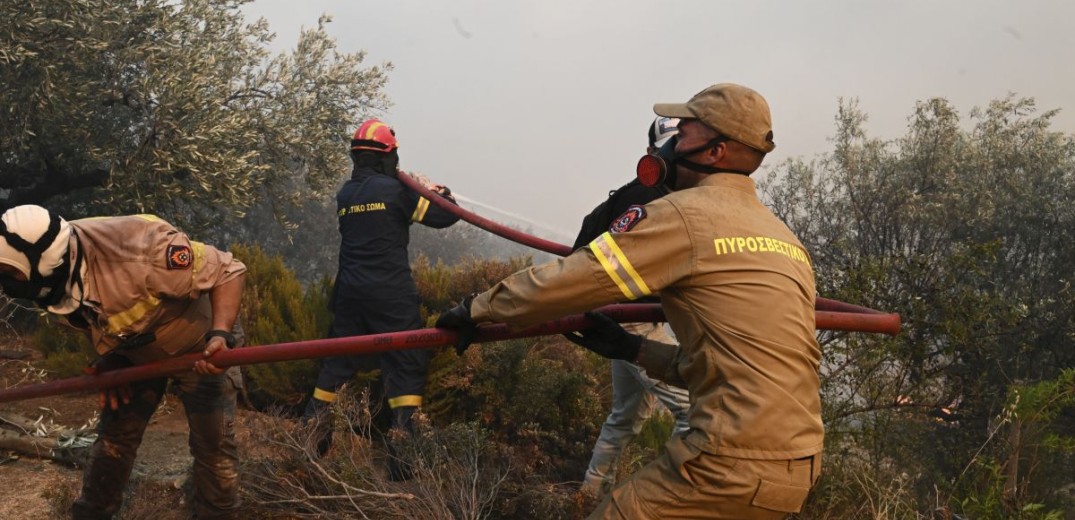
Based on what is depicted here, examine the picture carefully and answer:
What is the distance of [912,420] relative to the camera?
589 centimetres

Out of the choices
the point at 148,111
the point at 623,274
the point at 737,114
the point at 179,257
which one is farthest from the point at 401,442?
the point at 148,111

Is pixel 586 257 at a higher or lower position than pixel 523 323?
higher

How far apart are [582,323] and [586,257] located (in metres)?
0.67

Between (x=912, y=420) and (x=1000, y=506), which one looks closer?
(x=1000, y=506)

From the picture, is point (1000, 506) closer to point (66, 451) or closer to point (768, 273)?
point (768, 273)

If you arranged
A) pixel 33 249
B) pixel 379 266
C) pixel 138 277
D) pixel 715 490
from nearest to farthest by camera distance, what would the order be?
pixel 715 490 < pixel 33 249 < pixel 138 277 < pixel 379 266

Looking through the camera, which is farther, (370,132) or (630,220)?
(370,132)

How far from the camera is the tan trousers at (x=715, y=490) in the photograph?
213cm

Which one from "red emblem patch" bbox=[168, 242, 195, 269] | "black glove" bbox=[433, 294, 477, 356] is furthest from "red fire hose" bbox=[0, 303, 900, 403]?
"red emblem patch" bbox=[168, 242, 195, 269]

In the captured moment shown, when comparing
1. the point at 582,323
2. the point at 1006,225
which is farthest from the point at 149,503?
the point at 1006,225

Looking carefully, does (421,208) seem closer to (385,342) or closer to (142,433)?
(142,433)

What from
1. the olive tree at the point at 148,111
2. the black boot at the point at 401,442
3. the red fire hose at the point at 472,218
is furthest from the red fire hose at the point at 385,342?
the olive tree at the point at 148,111

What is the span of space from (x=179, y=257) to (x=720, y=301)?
2.29 metres

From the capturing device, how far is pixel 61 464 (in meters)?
5.18
